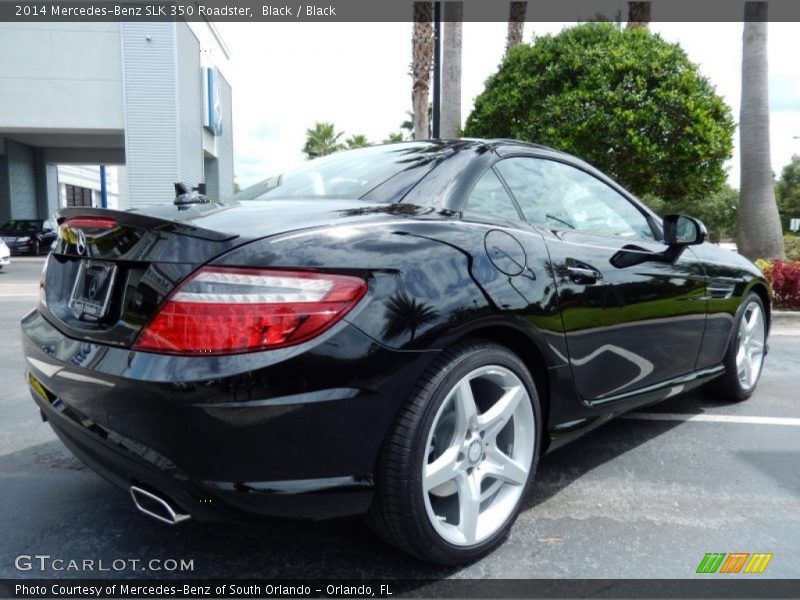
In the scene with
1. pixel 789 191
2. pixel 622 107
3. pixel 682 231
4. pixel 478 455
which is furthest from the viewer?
pixel 789 191

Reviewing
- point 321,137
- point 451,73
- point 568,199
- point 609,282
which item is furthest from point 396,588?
point 321,137

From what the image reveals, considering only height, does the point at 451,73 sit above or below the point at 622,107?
above

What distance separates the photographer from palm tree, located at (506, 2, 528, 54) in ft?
52.0

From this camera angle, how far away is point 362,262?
1.82 m

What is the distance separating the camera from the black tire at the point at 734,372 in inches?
149

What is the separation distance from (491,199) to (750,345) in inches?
→ 103

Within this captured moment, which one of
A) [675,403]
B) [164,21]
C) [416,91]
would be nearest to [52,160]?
[164,21]

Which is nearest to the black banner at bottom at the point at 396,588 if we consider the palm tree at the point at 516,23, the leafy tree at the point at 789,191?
the palm tree at the point at 516,23

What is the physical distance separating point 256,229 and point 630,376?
1813mm

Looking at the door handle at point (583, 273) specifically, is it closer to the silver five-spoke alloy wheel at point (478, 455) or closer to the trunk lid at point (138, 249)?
the silver five-spoke alloy wheel at point (478, 455)

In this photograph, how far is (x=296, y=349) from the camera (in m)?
1.68

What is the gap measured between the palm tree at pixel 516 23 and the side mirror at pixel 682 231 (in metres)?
14.0

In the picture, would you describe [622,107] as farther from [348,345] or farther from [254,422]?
[254,422]

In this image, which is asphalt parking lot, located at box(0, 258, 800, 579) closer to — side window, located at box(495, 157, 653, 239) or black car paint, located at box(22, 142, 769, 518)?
black car paint, located at box(22, 142, 769, 518)
